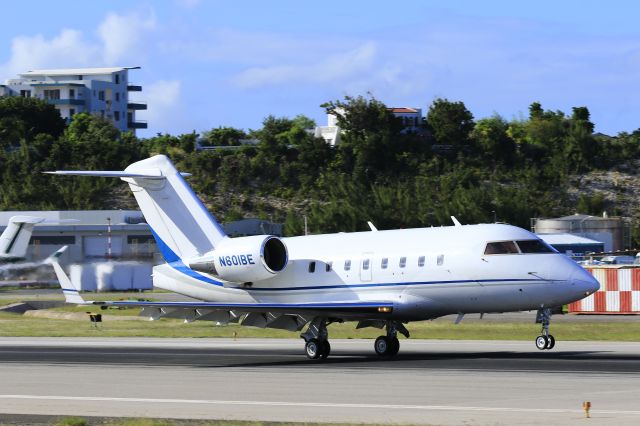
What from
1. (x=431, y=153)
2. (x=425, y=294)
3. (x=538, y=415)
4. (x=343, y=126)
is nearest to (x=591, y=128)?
(x=431, y=153)

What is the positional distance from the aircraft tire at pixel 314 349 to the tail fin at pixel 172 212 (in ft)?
15.3

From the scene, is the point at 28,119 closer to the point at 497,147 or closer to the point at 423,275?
the point at 497,147

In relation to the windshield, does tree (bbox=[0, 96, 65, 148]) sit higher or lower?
higher

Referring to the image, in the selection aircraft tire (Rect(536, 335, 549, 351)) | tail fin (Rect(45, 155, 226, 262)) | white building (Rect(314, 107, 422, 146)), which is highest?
white building (Rect(314, 107, 422, 146))

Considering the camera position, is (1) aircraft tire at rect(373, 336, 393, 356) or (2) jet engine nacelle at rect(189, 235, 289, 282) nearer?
(1) aircraft tire at rect(373, 336, 393, 356)

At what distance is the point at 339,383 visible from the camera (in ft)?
78.8

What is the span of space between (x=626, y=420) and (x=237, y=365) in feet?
44.2

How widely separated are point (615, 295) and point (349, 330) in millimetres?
14876

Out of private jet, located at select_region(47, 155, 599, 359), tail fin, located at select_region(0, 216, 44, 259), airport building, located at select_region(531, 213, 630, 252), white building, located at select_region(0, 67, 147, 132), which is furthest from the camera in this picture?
white building, located at select_region(0, 67, 147, 132)

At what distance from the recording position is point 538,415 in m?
18.2

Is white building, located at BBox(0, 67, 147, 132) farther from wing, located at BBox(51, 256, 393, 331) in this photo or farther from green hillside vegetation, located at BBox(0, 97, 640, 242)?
wing, located at BBox(51, 256, 393, 331)

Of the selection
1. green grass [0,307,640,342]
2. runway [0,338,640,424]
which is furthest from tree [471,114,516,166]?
runway [0,338,640,424]

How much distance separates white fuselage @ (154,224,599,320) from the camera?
28.5m

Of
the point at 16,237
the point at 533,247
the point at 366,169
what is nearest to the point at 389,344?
the point at 533,247
